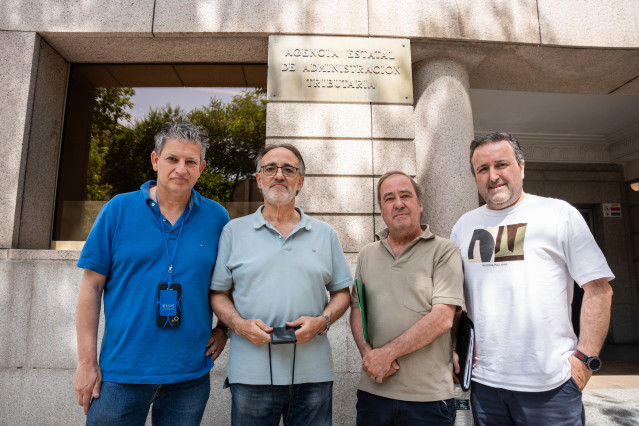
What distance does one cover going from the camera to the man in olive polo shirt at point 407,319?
7.09 ft

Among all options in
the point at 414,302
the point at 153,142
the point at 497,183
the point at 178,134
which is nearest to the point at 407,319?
the point at 414,302

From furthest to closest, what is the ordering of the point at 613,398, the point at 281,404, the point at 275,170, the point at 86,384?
the point at 613,398 → the point at 275,170 → the point at 281,404 → the point at 86,384

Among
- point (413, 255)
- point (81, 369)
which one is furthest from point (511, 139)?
point (81, 369)

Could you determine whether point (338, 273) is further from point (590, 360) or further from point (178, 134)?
point (590, 360)

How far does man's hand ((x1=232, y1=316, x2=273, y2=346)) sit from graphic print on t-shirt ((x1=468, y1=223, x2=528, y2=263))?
130 centimetres

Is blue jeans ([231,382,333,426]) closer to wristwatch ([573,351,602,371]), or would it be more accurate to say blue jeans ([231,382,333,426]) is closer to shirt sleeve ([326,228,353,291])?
shirt sleeve ([326,228,353,291])

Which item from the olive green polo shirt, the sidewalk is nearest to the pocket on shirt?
the olive green polo shirt

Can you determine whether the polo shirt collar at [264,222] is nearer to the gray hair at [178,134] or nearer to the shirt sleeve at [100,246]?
the gray hair at [178,134]

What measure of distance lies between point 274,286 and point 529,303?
141 centimetres

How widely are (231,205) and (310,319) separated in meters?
3.44

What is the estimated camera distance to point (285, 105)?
16.2 feet

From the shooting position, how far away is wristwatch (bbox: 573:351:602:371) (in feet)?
6.54

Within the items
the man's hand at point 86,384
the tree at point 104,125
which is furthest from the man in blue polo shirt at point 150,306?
the tree at point 104,125

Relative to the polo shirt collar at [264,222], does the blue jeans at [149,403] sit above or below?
below
